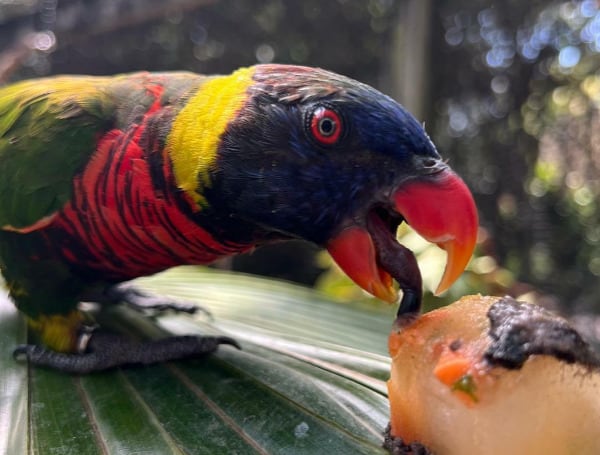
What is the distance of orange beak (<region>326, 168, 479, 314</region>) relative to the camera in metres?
0.62

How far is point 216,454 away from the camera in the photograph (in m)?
0.56

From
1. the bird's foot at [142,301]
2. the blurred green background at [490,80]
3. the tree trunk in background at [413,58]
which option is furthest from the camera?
the blurred green background at [490,80]

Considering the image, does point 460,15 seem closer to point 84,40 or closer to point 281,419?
point 84,40

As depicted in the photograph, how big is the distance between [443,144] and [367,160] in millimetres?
2352

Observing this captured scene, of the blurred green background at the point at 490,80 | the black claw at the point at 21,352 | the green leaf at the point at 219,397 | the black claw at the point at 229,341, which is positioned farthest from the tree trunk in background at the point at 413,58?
the black claw at the point at 21,352

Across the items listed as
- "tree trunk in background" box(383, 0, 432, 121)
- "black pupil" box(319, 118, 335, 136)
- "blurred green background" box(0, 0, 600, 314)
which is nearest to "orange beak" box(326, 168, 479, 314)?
"black pupil" box(319, 118, 335, 136)

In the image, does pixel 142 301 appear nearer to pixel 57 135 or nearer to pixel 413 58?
pixel 57 135

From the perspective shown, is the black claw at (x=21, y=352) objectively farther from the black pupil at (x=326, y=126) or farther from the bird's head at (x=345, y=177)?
the black pupil at (x=326, y=126)

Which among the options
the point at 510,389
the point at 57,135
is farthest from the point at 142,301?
the point at 510,389

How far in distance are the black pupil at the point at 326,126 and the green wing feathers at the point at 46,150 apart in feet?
1.17

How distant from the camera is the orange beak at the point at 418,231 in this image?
62cm

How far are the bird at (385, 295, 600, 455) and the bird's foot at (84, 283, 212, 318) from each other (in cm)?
62

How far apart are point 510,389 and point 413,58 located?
1.97 m

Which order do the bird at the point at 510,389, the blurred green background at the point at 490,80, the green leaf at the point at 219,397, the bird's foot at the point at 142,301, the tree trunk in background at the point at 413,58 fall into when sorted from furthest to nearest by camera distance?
1. the blurred green background at the point at 490,80
2. the tree trunk in background at the point at 413,58
3. the bird's foot at the point at 142,301
4. the green leaf at the point at 219,397
5. the bird at the point at 510,389
